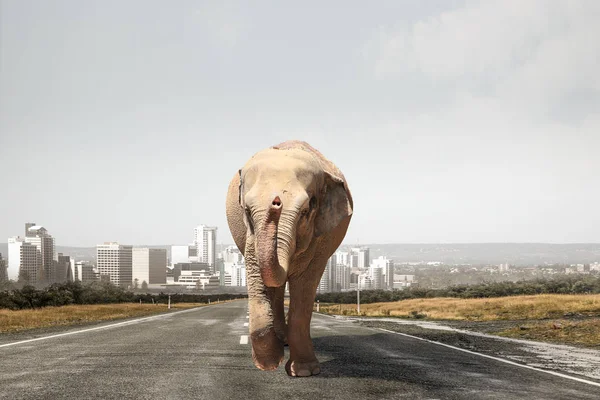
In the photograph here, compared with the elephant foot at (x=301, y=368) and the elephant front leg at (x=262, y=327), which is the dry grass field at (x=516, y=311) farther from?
the elephant front leg at (x=262, y=327)

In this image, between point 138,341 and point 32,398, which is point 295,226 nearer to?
point 32,398

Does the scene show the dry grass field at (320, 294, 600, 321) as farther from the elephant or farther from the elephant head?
the elephant head

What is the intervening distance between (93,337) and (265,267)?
8529 mm

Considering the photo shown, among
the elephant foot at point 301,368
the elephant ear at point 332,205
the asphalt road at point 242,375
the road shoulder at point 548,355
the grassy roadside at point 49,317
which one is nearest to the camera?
the asphalt road at point 242,375

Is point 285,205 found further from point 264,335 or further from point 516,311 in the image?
point 516,311

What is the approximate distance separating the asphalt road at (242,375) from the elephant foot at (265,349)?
176 millimetres

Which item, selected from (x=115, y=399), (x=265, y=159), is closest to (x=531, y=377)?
(x=265, y=159)

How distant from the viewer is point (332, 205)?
7.79 m

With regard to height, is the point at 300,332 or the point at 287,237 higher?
the point at 287,237

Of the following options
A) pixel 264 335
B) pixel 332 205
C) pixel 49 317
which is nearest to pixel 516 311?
pixel 49 317

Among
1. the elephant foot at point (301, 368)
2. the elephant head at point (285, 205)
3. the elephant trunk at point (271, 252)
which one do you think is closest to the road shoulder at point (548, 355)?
the elephant foot at point (301, 368)

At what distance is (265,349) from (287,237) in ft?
5.67

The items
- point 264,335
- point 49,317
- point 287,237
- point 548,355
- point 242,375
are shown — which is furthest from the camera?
point 49,317

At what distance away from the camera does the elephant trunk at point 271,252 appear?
243 inches
